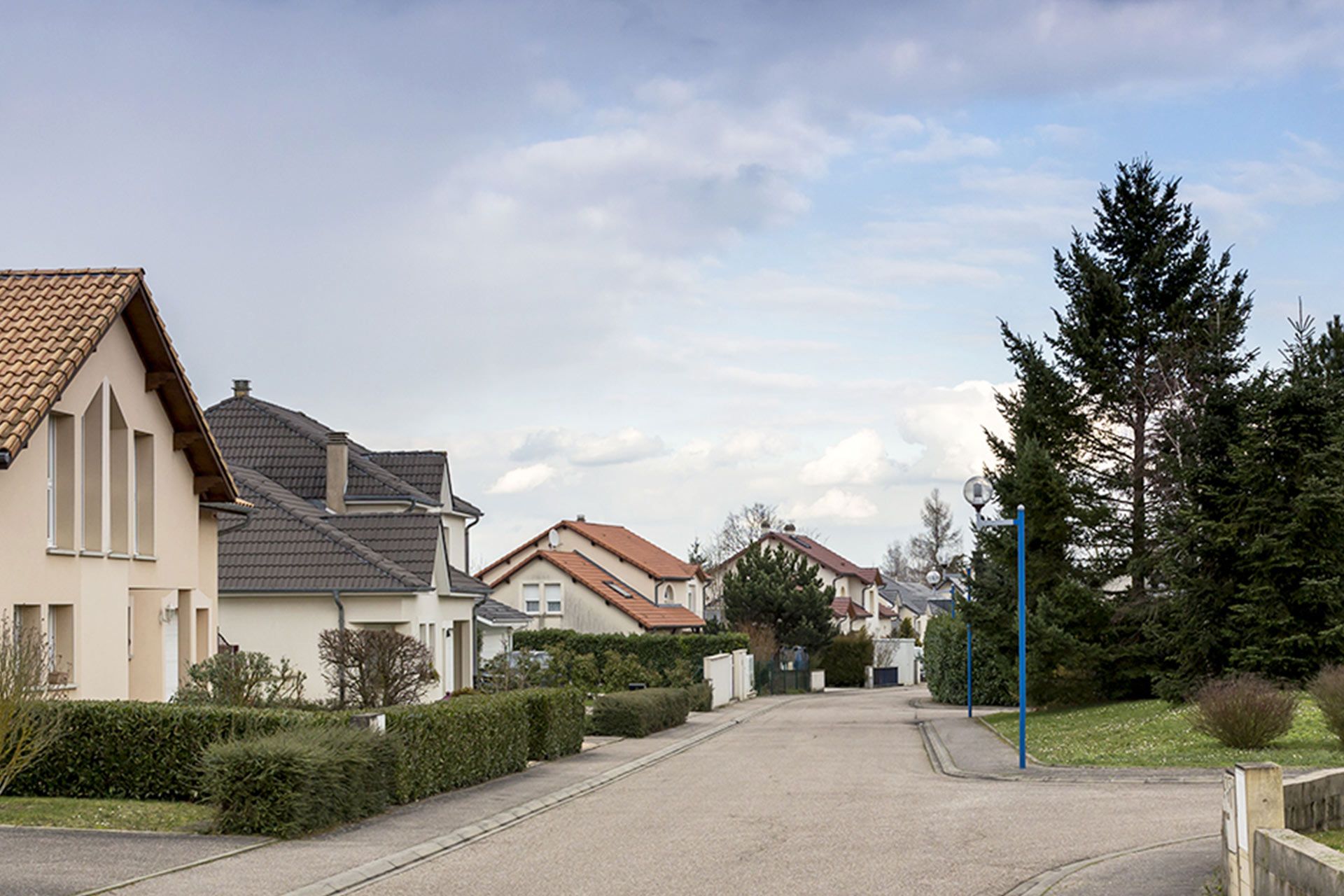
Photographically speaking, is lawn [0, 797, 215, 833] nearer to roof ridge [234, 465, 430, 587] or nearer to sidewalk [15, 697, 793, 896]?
sidewalk [15, 697, 793, 896]

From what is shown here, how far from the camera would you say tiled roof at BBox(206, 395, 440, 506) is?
4394 centimetres

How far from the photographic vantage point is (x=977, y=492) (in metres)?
23.8

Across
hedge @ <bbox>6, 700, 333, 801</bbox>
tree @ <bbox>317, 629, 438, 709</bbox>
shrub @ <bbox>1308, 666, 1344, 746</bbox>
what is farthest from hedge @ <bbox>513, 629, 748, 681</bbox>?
hedge @ <bbox>6, 700, 333, 801</bbox>

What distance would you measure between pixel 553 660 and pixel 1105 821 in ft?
101

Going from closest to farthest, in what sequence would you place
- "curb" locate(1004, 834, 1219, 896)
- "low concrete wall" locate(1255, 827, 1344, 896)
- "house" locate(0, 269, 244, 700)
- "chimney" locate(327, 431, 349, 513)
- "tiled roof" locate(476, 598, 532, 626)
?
"low concrete wall" locate(1255, 827, 1344, 896) → "curb" locate(1004, 834, 1219, 896) → "house" locate(0, 269, 244, 700) → "chimney" locate(327, 431, 349, 513) → "tiled roof" locate(476, 598, 532, 626)

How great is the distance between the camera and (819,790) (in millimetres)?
20859

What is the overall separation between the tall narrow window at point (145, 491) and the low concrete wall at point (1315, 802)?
1740cm

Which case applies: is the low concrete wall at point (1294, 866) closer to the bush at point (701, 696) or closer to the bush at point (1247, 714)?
the bush at point (1247, 714)

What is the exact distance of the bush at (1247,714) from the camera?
22.7 meters

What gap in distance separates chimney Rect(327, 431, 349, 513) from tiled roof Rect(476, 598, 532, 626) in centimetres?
1012

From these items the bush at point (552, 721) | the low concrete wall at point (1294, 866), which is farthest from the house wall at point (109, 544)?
the low concrete wall at point (1294, 866)

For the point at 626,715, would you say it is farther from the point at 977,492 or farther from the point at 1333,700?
the point at 1333,700

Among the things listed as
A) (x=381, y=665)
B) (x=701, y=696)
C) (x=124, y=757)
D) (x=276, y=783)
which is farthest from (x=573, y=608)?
(x=276, y=783)

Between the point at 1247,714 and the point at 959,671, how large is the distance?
29602 mm
